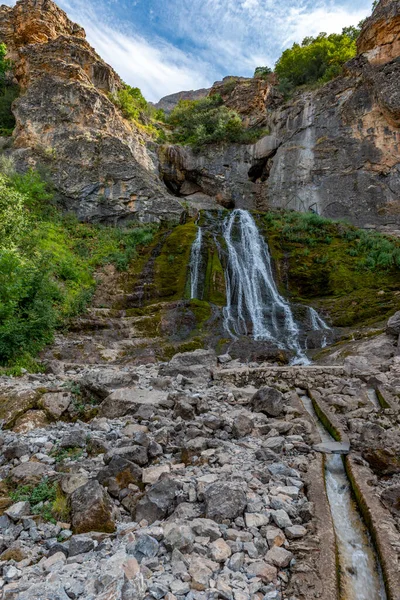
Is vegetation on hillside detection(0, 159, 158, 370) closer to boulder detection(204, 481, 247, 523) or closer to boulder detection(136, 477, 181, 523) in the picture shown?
boulder detection(136, 477, 181, 523)

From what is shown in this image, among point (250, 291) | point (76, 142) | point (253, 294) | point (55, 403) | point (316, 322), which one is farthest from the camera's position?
point (76, 142)

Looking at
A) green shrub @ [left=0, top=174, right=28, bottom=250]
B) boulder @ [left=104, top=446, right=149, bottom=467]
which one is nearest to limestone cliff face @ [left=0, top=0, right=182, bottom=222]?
green shrub @ [left=0, top=174, right=28, bottom=250]

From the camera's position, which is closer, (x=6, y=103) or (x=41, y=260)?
(x=41, y=260)

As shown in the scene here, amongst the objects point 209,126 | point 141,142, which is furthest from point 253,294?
point 209,126

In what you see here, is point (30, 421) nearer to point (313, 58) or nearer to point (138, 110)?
point (138, 110)

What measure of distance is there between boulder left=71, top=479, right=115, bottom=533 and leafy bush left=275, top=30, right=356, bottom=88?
3260 cm

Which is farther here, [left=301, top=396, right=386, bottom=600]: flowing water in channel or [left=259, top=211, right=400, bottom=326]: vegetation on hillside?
[left=259, top=211, right=400, bottom=326]: vegetation on hillside

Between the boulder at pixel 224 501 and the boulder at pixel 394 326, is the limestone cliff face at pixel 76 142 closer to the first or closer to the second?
the boulder at pixel 394 326

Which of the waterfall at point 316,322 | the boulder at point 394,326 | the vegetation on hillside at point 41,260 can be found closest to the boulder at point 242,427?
the vegetation on hillside at point 41,260

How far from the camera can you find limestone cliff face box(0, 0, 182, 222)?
20859 mm

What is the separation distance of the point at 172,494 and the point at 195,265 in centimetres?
1391

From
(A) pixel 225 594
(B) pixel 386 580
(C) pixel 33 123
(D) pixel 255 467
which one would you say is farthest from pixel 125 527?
(C) pixel 33 123

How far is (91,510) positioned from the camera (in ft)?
8.63

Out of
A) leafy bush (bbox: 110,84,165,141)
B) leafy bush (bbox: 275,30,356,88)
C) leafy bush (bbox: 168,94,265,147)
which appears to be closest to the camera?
leafy bush (bbox: 110,84,165,141)
